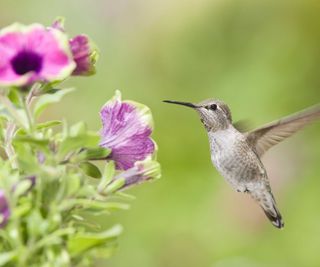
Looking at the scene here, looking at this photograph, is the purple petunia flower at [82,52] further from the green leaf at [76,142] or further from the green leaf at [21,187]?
the green leaf at [21,187]

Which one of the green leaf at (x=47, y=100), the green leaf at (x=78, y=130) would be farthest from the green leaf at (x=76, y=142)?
the green leaf at (x=47, y=100)

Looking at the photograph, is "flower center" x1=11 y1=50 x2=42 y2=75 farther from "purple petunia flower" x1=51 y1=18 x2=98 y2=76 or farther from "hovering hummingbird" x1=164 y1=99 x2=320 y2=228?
"hovering hummingbird" x1=164 y1=99 x2=320 y2=228

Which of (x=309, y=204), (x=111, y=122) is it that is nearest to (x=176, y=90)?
(x=309, y=204)

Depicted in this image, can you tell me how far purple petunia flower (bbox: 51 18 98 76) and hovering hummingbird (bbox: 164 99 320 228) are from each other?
139 cm

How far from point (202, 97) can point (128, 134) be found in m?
4.84

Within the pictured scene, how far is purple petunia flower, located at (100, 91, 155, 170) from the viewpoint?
6.79ft

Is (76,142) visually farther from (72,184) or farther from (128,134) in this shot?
(128,134)

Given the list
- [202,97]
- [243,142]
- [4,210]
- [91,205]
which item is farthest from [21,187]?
[202,97]

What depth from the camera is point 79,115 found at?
6.98m

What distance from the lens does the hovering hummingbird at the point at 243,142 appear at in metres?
3.43

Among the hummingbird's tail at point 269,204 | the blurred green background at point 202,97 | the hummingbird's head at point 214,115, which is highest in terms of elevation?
the hummingbird's head at point 214,115

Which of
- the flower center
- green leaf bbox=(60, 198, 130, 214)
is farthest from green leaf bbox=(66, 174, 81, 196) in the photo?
the flower center

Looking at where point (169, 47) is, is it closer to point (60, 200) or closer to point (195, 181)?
point (195, 181)

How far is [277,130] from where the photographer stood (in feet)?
11.9
